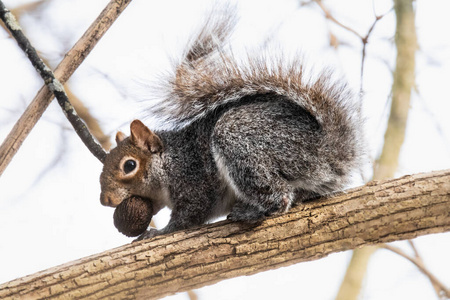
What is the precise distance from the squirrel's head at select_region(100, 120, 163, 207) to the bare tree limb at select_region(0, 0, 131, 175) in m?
0.46

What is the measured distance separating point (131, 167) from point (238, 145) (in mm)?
683

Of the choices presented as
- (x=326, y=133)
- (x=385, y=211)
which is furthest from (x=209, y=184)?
(x=385, y=211)

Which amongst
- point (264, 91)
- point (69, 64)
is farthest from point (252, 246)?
point (69, 64)

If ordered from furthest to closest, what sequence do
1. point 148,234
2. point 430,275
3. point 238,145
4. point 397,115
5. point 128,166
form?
point 397,115, point 430,275, point 128,166, point 148,234, point 238,145

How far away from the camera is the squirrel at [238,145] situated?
8.27 ft

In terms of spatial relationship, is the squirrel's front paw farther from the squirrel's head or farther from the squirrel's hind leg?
the squirrel's hind leg

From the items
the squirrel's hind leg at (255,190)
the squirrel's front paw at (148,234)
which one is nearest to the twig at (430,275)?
the squirrel's hind leg at (255,190)

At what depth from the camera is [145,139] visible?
2.88 metres

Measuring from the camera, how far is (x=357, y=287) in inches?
106

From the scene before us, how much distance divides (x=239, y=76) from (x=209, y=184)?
24.5 inches

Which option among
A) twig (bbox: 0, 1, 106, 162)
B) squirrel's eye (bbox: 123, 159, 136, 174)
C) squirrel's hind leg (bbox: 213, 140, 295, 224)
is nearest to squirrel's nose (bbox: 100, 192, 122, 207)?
squirrel's eye (bbox: 123, 159, 136, 174)

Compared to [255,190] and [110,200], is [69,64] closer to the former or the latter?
[110,200]

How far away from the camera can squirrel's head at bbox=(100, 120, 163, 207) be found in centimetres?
277

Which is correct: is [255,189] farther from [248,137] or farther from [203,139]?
[203,139]
